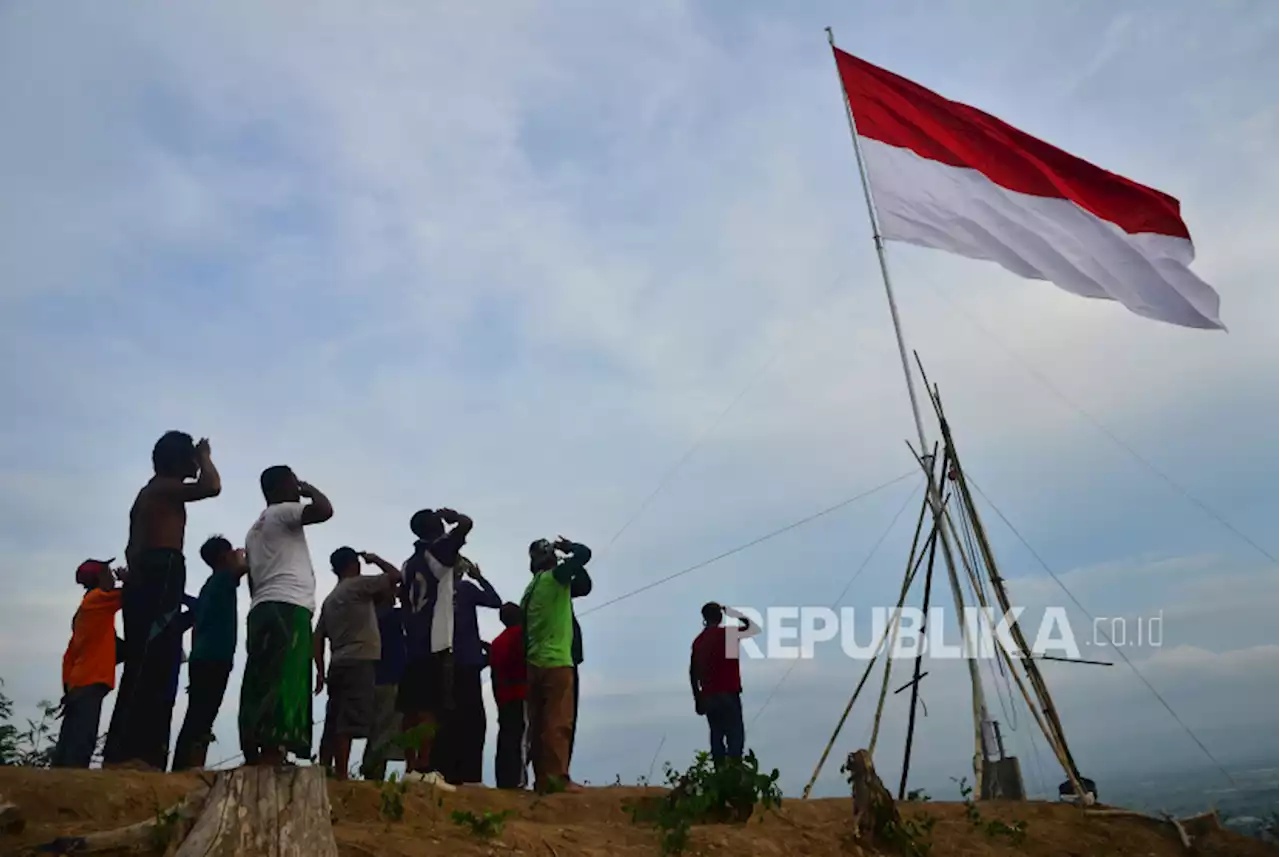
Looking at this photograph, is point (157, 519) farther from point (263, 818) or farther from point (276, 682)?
point (263, 818)

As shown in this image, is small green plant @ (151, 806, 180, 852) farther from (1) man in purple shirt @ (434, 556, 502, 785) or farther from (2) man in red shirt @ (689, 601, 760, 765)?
(2) man in red shirt @ (689, 601, 760, 765)

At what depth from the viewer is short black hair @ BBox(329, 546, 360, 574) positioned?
7426 mm

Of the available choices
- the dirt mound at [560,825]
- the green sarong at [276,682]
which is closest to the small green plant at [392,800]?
the dirt mound at [560,825]

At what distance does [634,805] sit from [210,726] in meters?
2.95

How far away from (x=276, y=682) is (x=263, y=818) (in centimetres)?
96

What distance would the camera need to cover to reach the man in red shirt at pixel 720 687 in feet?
28.3

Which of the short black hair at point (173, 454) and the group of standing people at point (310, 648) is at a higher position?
the short black hair at point (173, 454)

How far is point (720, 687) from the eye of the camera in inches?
341

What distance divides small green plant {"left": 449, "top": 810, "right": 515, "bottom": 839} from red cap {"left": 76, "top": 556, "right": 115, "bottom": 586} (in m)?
3.34

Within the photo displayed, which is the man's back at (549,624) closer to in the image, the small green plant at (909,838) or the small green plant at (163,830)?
the small green plant at (909,838)

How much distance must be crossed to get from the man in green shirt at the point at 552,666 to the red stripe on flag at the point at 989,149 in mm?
5720

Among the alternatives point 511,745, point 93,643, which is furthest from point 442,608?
point 93,643

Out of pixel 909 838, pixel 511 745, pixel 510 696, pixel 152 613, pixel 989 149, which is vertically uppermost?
pixel 989 149

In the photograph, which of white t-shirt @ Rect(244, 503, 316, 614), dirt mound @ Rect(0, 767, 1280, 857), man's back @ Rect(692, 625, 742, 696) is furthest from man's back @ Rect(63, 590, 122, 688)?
man's back @ Rect(692, 625, 742, 696)
